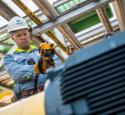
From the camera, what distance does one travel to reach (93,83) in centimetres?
114

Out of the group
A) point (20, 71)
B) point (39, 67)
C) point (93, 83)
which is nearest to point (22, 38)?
point (20, 71)

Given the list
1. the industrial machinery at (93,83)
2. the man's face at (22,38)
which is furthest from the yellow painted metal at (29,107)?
the man's face at (22,38)

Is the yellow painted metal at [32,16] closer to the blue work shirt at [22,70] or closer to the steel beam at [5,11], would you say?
the steel beam at [5,11]

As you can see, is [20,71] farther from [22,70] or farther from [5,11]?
[5,11]

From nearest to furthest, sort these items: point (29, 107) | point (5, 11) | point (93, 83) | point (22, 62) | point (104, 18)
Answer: point (93, 83), point (29, 107), point (22, 62), point (5, 11), point (104, 18)

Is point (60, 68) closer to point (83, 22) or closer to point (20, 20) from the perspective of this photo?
point (20, 20)

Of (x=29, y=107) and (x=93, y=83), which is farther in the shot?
(x=29, y=107)

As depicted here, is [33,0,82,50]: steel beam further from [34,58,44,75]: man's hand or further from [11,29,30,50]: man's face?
[34,58,44,75]: man's hand

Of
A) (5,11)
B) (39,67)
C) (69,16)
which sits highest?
(39,67)

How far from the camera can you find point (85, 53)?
1.20 meters

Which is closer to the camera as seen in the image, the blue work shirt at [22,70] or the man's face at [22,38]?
the blue work shirt at [22,70]

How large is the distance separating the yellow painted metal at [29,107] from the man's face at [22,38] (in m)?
1.38

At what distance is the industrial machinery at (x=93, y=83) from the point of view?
109cm

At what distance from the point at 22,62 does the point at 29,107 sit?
54.8 inches
